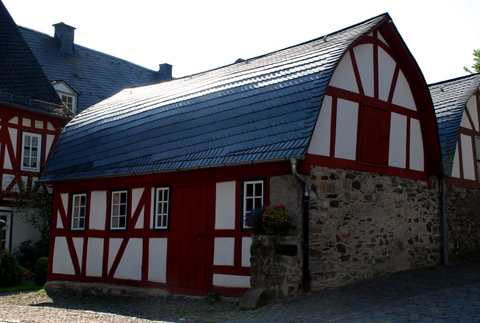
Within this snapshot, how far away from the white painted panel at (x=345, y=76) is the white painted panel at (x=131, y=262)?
6.04m

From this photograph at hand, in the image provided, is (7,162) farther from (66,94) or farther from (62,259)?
(66,94)

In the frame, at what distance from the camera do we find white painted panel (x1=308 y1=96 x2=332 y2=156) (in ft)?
A: 37.3

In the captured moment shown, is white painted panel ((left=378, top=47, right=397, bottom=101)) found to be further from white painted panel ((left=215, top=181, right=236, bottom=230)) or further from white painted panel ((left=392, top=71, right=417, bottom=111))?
white painted panel ((left=215, top=181, right=236, bottom=230))

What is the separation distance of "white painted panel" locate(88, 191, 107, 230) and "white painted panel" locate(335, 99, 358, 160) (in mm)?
6680

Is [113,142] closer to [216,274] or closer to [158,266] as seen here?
[158,266]

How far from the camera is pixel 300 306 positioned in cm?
991

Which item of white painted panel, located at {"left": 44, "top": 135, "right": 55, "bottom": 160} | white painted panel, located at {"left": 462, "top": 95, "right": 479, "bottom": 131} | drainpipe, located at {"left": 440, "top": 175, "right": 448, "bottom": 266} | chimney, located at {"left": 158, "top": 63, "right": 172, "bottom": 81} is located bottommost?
drainpipe, located at {"left": 440, "top": 175, "right": 448, "bottom": 266}

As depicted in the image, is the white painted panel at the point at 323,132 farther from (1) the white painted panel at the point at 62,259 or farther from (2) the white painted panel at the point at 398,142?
(1) the white painted panel at the point at 62,259

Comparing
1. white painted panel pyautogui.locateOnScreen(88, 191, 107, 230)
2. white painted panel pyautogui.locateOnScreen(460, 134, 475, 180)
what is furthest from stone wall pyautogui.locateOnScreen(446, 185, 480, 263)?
white painted panel pyautogui.locateOnScreen(88, 191, 107, 230)

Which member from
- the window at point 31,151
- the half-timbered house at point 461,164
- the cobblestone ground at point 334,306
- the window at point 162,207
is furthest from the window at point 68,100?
the half-timbered house at point 461,164

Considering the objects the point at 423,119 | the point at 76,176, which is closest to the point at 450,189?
the point at 423,119

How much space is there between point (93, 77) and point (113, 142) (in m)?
13.5

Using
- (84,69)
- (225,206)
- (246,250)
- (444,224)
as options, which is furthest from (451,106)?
(84,69)

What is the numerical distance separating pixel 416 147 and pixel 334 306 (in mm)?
5743
